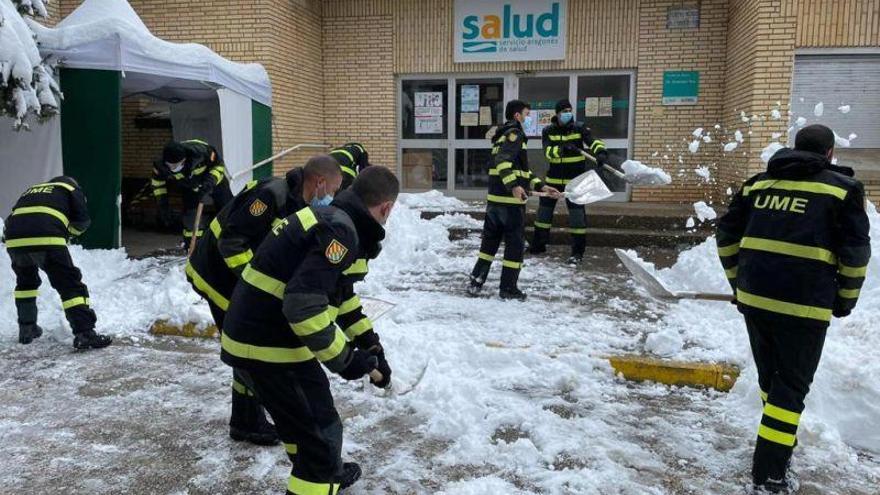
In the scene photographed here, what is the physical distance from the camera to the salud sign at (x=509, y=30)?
12.5m

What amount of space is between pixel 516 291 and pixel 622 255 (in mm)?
1792

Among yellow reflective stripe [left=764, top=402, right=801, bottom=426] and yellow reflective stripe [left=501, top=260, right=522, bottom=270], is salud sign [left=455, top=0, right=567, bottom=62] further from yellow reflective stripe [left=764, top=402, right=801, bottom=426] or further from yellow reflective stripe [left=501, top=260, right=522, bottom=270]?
yellow reflective stripe [left=764, top=402, right=801, bottom=426]

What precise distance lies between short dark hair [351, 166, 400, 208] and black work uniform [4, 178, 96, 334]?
3.82 metres

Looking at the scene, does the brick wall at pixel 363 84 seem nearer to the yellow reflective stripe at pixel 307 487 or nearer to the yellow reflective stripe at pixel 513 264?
the yellow reflective stripe at pixel 513 264

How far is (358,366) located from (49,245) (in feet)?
12.9

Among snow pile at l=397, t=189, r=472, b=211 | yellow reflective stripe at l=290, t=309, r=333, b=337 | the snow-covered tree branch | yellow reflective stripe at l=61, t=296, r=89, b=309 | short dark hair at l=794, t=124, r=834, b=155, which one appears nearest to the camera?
yellow reflective stripe at l=290, t=309, r=333, b=337

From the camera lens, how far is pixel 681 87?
1218 centimetres

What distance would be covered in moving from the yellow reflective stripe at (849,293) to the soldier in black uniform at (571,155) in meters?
5.25

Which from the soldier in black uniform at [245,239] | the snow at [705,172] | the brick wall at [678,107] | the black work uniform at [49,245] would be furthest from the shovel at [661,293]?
the brick wall at [678,107]

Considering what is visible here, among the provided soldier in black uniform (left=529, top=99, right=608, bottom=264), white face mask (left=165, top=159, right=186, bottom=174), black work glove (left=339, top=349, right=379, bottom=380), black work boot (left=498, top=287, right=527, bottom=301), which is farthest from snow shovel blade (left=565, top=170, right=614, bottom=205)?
black work glove (left=339, top=349, right=379, bottom=380)

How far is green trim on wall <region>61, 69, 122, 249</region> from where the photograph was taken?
8.41 metres

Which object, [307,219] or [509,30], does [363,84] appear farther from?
[307,219]

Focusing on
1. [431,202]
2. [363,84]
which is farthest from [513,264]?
A: [363,84]

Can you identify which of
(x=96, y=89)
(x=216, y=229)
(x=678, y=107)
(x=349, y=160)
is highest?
(x=678, y=107)
